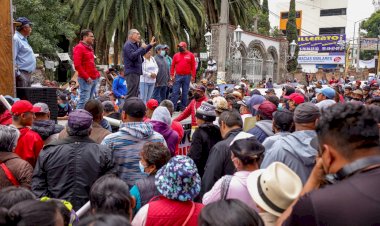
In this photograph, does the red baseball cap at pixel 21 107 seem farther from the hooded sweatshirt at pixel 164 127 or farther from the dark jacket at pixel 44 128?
the hooded sweatshirt at pixel 164 127

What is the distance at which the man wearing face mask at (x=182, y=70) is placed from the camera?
379 inches

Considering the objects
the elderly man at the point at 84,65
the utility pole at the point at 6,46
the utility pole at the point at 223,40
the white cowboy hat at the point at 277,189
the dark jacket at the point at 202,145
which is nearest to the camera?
the white cowboy hat at the point at 277,189

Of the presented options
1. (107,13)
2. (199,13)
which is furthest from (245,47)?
(107,13)

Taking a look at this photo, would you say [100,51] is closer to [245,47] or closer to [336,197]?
[245,47]

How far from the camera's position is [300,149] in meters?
3.65

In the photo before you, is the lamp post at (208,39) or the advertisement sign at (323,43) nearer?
the lamp post at (208,39)

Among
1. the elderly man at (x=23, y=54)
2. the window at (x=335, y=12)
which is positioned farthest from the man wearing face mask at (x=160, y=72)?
the window at (x=335, y=12)

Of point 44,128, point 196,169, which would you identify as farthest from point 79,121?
point 196,169

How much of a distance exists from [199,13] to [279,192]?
20.2 metres

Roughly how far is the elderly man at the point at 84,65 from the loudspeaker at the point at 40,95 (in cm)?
81

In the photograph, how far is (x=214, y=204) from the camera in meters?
2.10

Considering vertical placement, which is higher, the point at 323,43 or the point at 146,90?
the point at 323,43

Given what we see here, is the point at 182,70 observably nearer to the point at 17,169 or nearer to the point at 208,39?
the point at 17,169

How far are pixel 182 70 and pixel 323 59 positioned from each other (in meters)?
46.7
